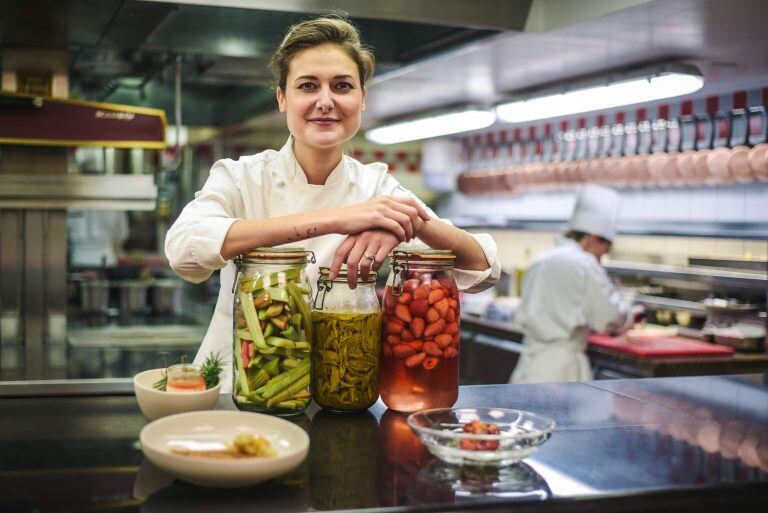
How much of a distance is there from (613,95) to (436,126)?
2.00 metres

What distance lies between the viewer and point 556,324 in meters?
4.45

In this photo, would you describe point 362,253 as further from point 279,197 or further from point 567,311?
point 567,311

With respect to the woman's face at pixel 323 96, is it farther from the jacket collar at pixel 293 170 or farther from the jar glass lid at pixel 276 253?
the jar glass lid at pixel 276 253

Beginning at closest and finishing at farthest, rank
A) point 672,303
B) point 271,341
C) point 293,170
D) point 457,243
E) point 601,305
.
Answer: point 271,341 < point 457,243 < point 293,170 < point 601,305 < point 672,303

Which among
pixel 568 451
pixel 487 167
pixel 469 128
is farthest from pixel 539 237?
pixel 568 451

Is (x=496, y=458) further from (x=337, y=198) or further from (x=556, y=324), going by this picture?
(x=556, y=324)

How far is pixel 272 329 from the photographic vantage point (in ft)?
4.49

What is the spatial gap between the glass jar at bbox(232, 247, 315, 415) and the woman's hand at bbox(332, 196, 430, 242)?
0.11 meters

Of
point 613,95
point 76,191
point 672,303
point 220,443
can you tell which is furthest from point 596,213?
point 220,443

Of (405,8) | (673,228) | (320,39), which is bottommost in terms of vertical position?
(673,228)

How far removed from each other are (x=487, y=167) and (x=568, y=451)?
7.81m

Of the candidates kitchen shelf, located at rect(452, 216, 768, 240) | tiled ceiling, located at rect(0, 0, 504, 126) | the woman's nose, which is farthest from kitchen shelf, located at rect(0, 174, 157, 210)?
kitchen shelf, located at rect(452, 216, 768, 240)

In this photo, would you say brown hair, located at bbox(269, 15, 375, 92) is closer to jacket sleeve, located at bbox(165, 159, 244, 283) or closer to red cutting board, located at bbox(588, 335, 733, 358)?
jacket sleeve, located at bbox(165, 159, 244, 283)

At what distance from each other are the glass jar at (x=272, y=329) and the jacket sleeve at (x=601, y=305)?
3179mm
